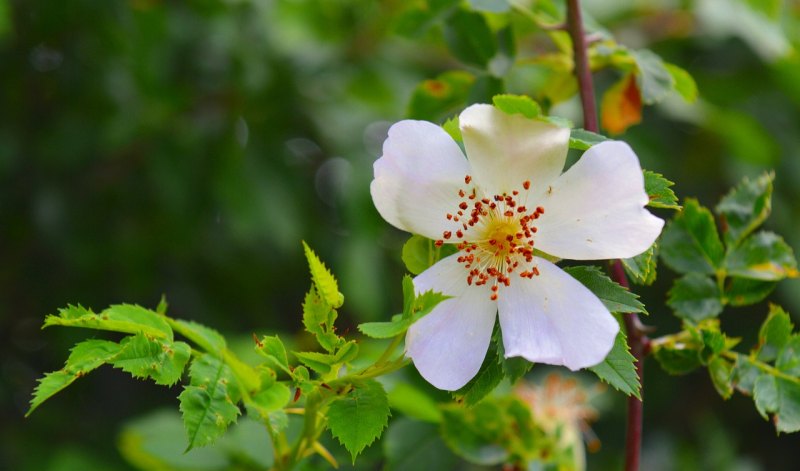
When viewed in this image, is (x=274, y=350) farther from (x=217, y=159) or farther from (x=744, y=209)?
(x=217, y=159)

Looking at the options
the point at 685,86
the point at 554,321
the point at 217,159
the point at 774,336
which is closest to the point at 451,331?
the point at 554,321

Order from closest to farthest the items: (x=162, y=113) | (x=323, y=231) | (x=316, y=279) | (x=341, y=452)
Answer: (x=316, y=279)
(x=341, y=452)
(x=162, y=113)
(x=323, y=231)

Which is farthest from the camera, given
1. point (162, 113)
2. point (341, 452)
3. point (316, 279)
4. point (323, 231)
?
point (323, 231)

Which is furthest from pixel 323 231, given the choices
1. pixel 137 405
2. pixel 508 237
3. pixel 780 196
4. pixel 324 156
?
pixel 508 237

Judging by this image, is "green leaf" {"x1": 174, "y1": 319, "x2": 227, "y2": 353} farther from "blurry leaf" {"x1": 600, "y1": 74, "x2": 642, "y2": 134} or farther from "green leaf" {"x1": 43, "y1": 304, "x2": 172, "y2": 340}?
"blurry leaf" {"x1": 600, "y1": 74, "x2": 642, "y2": 134}

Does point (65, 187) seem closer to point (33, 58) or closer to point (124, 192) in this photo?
point (124, 192)

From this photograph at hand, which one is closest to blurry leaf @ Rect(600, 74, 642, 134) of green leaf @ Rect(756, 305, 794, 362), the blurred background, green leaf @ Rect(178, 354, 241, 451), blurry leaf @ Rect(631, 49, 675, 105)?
blurry leaf @ Rect(631, 49, 675, 105)
